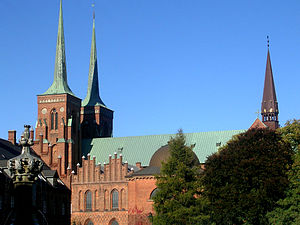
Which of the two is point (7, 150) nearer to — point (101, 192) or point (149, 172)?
point (101, 192)

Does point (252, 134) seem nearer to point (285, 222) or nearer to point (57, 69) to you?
point (285, 222)

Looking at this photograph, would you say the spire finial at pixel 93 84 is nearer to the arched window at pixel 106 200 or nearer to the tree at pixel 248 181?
the arched window at pixel 106 200

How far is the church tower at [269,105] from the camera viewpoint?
105 metres

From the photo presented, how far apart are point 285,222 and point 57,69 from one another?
54008 mm

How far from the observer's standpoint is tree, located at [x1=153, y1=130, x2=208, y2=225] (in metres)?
55.9

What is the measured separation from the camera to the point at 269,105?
346 feet

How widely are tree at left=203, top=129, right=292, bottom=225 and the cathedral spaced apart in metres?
16.4

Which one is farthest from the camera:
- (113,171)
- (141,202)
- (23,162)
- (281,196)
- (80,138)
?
(80,138)

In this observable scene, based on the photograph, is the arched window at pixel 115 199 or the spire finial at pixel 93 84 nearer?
the arched window at pixel 115 199

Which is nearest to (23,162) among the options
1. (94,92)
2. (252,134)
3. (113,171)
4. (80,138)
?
(252,134)

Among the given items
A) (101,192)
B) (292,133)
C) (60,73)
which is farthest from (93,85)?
(292,133)

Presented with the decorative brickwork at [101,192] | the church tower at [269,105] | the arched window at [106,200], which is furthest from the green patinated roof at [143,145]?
the church tower at [269,105]

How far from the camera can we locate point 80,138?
9688cm

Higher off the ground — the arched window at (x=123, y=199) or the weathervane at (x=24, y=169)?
the arched window at (x=123, y=199)
